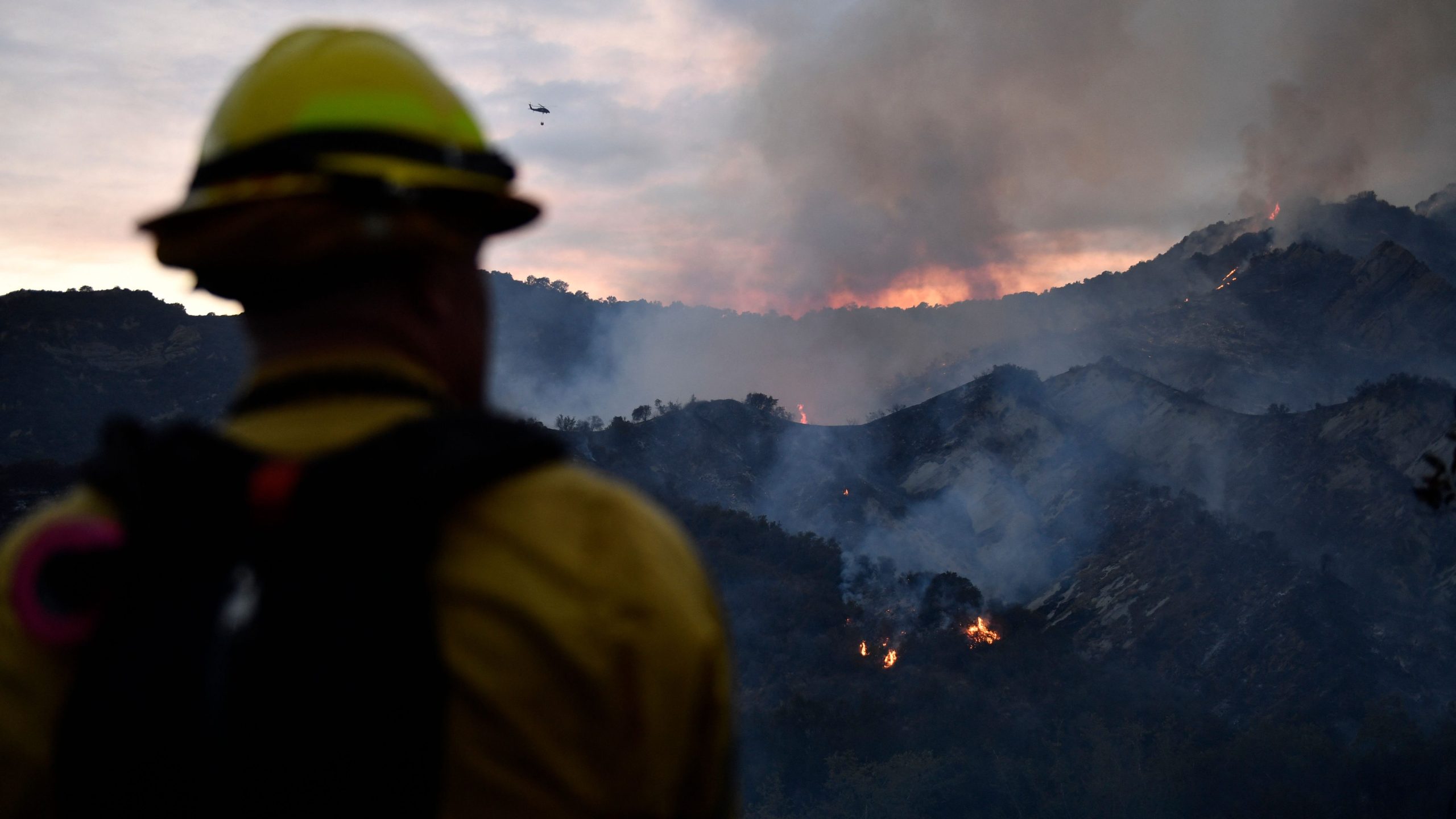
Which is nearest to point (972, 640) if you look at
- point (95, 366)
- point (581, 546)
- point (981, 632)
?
point (981, 632)

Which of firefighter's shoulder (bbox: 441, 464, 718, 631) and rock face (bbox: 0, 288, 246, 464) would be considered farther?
rock face (bbox: 0, 288, 246, 464)

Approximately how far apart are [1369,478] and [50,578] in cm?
4709

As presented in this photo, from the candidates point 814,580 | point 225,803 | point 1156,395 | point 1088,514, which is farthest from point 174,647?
point 1156,395

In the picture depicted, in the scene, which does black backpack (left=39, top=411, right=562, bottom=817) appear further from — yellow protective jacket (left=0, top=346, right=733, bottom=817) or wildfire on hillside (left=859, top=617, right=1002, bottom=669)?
wildfire on hillside (left=859, top=617, right=1002, bottom=669)

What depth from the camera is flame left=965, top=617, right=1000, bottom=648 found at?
115ft

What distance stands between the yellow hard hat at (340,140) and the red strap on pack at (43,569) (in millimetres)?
347

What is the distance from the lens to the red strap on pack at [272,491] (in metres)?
0.94

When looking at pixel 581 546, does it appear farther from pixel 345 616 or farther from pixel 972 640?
pixel 972 640

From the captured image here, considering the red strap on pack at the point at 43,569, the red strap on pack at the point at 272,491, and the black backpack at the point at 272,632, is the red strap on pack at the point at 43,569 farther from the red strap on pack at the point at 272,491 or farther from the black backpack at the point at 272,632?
the red strap on pack at the point at 272,491

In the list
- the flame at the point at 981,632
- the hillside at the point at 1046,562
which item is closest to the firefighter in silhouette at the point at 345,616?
the hillside at the point at 1046,562

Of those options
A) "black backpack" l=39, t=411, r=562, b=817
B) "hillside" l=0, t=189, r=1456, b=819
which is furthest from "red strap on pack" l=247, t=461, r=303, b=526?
"hillside" l=0, t=189, r=1456, b=819

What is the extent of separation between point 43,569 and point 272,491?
0.29 meters

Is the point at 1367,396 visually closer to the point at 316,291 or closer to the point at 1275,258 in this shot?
the point at 1275,258

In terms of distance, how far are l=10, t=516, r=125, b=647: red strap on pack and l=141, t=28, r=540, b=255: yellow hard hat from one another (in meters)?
0.35
